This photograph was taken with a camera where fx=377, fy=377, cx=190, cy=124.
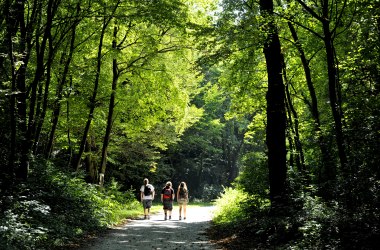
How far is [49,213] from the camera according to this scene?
952cm

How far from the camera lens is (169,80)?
1964 centimetres

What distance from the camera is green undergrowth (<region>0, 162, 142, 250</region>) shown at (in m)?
7.34

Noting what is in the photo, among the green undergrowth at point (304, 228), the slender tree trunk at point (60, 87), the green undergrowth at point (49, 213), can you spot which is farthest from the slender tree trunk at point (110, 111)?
the green undergrowth at point (304, 228)

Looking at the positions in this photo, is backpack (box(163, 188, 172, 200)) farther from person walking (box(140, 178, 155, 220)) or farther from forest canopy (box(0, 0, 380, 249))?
forest canopy (box(0, 0, 380, 249))

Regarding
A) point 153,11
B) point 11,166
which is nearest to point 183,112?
point 153,11

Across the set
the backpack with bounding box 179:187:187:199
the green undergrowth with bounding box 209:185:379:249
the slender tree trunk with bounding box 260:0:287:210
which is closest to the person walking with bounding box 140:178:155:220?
the backpack with bounding box 179:187:187:199

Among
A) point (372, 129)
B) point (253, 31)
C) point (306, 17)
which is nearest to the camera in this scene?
point (372, 129)

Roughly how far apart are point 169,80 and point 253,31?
32.9 feet

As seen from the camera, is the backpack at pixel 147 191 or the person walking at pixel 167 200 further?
the backpack at pixel 147 191

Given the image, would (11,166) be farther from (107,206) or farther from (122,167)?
(122,167)

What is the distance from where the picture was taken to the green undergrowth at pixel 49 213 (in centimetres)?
734

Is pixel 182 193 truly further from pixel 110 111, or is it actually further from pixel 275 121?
pixel 275 121

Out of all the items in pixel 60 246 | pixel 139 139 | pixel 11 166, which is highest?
pixel 139 139

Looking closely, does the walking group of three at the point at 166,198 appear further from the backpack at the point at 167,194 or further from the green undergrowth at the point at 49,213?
the green undergrowth at the point at 49,213
